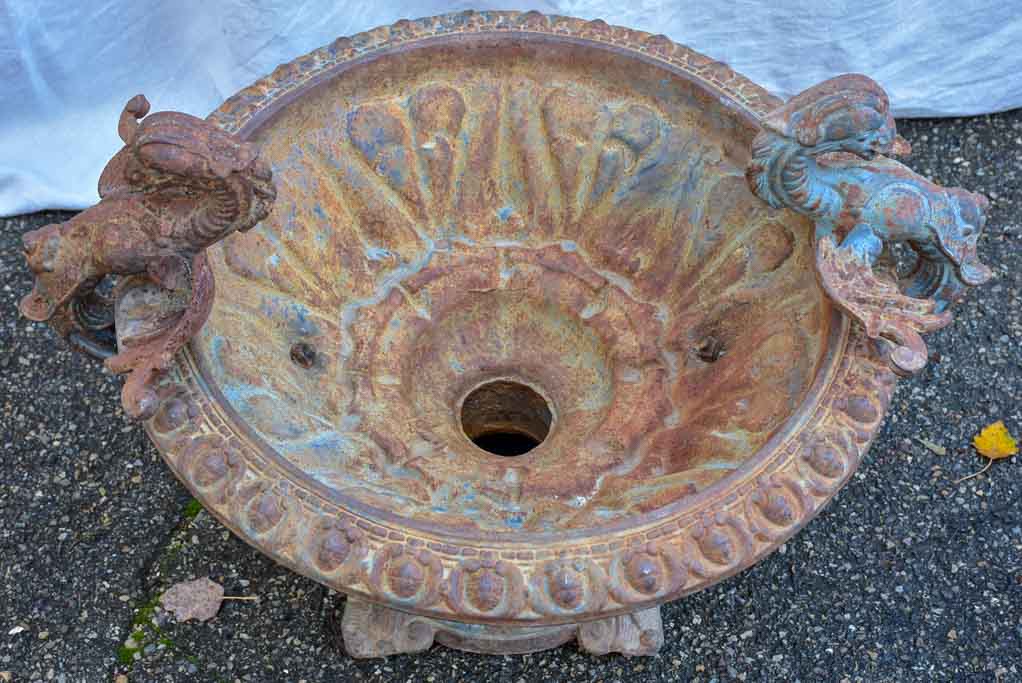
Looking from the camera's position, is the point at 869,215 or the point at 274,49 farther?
the point at 274,49

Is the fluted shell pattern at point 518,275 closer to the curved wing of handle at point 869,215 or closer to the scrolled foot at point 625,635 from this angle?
the curved wing of handle at point 869,215

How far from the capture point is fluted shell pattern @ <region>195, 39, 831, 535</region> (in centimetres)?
166

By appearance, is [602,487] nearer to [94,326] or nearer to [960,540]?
[94,326]

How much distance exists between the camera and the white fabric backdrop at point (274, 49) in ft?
8.92

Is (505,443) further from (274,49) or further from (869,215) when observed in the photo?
(274,49)

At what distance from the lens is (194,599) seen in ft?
7.02

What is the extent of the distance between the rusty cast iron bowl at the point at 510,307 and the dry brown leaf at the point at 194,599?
1.05ft

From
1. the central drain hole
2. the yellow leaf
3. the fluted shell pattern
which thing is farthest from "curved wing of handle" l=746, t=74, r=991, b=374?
the yellow leaf

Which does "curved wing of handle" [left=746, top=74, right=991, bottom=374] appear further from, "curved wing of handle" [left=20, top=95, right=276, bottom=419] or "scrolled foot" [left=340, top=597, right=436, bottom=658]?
"scrolled foot" [left=340, top=597, right=436, bottom=658]

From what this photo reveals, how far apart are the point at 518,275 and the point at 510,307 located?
0.07 m

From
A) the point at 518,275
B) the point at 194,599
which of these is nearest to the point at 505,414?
the point at 518,275

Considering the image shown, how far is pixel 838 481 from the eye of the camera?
1.44 m

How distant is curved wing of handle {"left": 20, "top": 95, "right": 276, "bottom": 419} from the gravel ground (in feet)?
2.84

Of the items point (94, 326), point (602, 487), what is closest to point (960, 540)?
point (602, 487)
